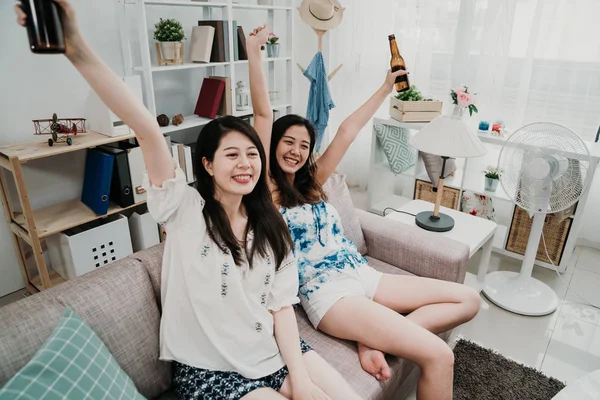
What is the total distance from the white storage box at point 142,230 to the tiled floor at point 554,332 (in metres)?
1.69

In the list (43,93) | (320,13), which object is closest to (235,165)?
(43,93)

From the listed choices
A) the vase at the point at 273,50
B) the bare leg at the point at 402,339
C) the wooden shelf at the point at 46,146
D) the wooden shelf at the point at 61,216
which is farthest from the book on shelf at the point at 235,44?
the bare leg at the point at 402,339

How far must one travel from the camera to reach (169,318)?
1230 mm

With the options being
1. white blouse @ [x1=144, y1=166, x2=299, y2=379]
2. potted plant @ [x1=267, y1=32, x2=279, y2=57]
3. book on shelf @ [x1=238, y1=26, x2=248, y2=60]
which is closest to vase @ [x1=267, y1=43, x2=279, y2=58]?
potted plant @ [x1=267, y1=32, x2=279, y2=57]

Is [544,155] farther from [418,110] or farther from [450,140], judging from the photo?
[418,110]

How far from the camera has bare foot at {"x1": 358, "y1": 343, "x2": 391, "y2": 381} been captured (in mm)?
1394

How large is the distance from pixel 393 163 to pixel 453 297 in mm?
1687

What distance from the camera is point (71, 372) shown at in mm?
955

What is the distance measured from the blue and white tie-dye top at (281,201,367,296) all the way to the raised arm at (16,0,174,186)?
0.60m

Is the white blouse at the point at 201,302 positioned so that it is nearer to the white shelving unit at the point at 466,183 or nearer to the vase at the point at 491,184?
the white shelving unit at the point at 466,183

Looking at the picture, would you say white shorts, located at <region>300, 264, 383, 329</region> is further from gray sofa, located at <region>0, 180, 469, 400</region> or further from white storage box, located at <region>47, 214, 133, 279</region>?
white storage box, located at <region>47, 214, 133, 279</region>

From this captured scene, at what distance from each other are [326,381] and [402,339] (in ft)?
1.05

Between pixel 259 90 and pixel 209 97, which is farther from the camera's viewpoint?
pixel 209 97

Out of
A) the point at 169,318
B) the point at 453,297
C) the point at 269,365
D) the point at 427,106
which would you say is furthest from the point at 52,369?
the point at 427,106
